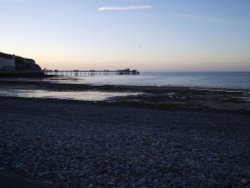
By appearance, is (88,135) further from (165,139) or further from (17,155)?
(17,155)

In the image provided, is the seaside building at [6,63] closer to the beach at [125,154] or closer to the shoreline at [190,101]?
the shoreline at [190,101]

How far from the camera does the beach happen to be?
6980 mm

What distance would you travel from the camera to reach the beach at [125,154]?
275 inches

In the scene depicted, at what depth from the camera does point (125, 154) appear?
8.84m

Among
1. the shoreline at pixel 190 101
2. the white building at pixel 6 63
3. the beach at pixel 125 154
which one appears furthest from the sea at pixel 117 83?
the white building at pixel 6 63

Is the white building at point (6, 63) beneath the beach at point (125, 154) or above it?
above

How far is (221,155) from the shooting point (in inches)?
354

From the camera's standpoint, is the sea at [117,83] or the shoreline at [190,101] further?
the sea at [117,83]

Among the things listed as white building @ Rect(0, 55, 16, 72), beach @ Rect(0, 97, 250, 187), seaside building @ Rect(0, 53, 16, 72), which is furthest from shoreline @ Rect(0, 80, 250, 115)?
white building @ Rect(0, 55, 16, 72)

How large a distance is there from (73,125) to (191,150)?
5.92 m

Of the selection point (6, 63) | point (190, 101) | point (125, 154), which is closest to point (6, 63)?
point (6, 63)

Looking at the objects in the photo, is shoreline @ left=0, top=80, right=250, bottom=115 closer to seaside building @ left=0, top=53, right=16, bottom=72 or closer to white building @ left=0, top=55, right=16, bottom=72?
seaside building @ left=0, top=53, right=16, bottom=72

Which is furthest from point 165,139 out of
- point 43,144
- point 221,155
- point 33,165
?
point 33,165

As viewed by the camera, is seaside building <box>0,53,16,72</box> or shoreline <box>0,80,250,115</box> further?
seaside building <box>0,53,16,72</box>
